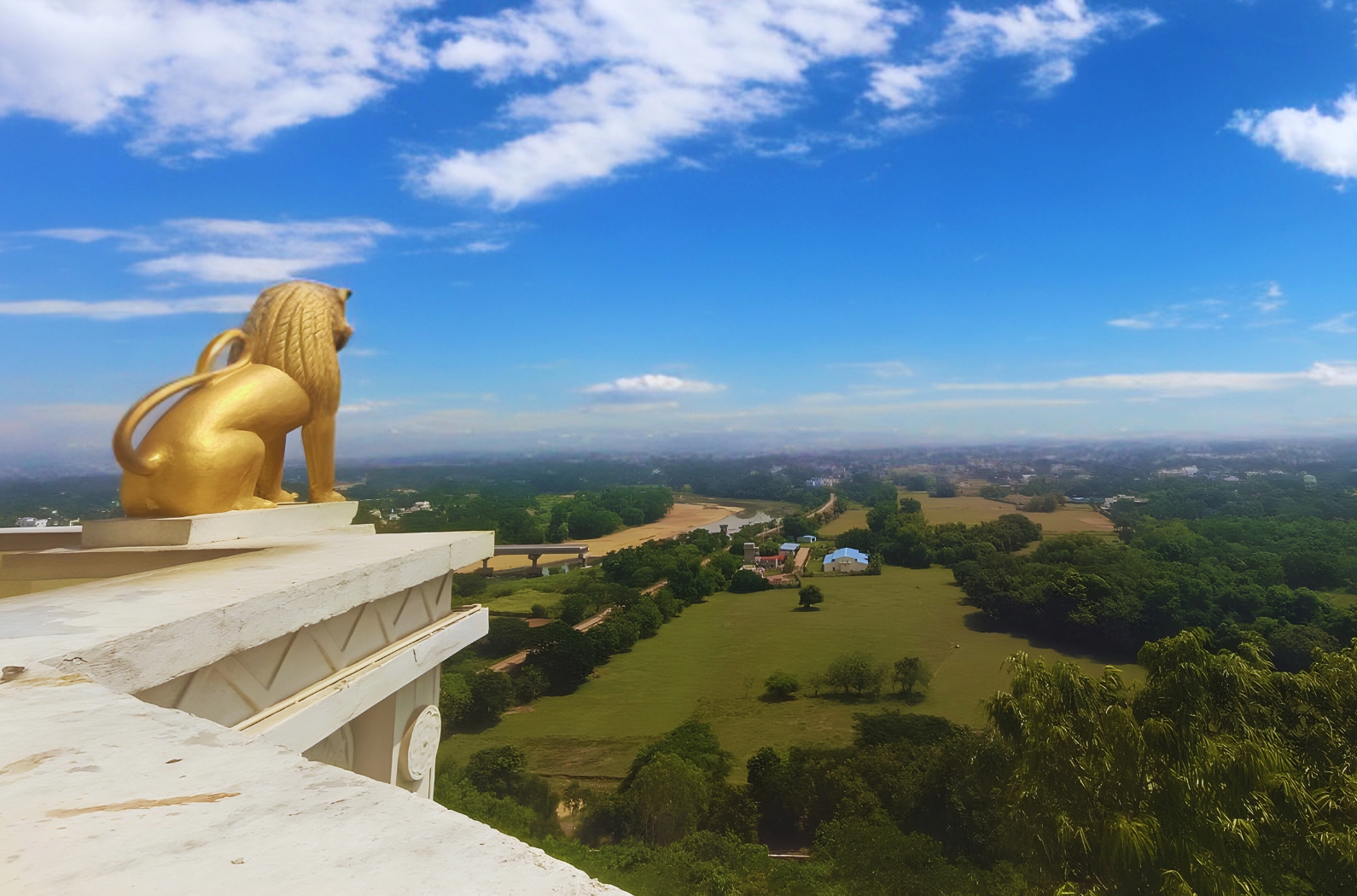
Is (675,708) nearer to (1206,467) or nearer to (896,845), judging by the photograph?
(896,845)

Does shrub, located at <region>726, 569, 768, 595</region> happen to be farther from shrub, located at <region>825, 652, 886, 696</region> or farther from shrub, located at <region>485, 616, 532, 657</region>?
shrub, located at <region>825, 652, 886, 696</region>

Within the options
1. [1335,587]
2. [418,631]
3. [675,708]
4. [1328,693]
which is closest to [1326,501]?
[1335,587]

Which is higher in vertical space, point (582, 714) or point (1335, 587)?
point (1335, 587)

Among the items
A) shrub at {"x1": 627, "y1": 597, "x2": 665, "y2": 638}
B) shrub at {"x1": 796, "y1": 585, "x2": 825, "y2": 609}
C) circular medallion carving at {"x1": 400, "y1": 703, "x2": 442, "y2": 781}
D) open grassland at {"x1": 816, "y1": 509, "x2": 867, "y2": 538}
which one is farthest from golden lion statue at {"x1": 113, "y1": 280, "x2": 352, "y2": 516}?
open grassland at {"x1": 816, "y1": 509, "x2": 867, "y2": 538}

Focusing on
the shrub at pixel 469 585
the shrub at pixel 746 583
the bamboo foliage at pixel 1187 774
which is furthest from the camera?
the shrub at pixel 746 583

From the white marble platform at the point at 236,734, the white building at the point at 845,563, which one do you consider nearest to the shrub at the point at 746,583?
the white building at the point at 845,563

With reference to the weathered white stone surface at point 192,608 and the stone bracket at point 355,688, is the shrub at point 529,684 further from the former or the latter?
the weathered white stone surface at point 192,608
